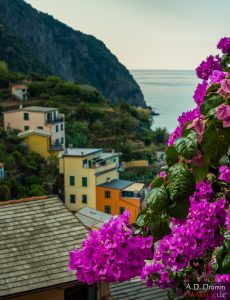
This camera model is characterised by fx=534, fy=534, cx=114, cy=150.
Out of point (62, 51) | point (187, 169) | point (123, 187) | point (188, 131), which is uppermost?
point (62, 51)

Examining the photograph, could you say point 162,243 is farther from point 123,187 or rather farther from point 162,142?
point 162,142

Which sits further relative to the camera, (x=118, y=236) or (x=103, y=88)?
(x=103, y=88)

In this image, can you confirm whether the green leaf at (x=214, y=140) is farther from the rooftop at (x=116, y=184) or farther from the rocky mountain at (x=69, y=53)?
the rocky mountain at (x=69, y=53)

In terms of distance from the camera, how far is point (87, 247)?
5.82 ft

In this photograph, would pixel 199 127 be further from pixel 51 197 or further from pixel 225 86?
pixel 51 197

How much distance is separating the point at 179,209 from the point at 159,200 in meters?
0.06

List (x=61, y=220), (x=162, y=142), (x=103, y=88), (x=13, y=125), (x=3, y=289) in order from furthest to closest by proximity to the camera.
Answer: (x=103, y=88), (x=162, y=142), (x=13, y=125), (x=61, y=220), (x=3, y=289)

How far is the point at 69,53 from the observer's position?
356 ft

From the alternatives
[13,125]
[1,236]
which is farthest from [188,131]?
[13,125]

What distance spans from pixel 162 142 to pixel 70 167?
23418mm

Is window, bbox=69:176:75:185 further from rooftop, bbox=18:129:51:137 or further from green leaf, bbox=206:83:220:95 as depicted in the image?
green leaf, bbox=206:83:220:95

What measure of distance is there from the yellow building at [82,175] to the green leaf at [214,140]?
3012 centimetres

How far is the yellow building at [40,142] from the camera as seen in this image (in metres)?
38.2

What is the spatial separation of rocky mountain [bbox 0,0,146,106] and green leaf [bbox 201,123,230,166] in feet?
327
